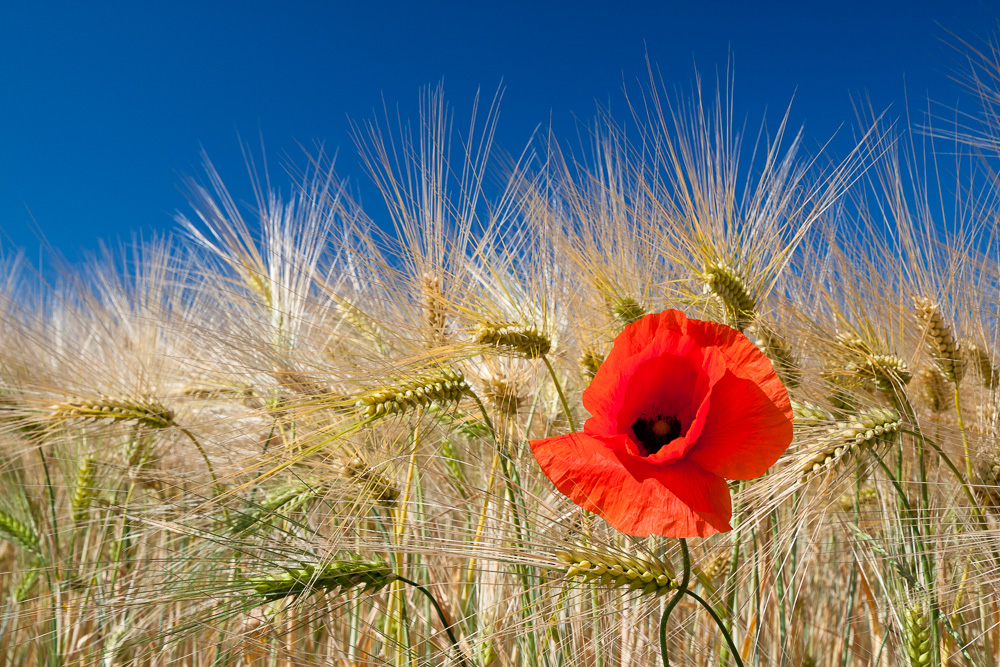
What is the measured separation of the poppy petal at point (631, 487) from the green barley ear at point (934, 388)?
1.03 m

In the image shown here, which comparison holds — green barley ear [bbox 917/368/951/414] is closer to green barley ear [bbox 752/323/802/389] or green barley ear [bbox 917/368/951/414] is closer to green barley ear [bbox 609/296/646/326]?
green barley ear [bbox 752/323/802/389]

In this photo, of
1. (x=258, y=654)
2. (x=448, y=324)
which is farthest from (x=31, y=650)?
(x=448, y=324)

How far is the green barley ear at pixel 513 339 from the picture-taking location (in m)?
1.04

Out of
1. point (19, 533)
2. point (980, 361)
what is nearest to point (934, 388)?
point (980, 361)

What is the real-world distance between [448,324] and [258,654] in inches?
30.7

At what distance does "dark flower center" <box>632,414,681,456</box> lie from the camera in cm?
69

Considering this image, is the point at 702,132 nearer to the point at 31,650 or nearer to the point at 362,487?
the point at 362,487

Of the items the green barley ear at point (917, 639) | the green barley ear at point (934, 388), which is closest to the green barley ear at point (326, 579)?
the green barley ear at point (917, 639)

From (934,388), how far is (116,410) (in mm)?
1790

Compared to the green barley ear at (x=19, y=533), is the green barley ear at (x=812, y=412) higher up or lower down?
higher up

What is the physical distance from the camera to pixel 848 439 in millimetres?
909

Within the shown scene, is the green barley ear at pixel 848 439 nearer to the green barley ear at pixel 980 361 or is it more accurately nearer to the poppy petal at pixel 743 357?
the poppy petal at pixel 743 357

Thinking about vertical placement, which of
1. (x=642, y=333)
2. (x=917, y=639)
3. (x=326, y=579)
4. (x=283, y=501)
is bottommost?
(x=917, y=639)

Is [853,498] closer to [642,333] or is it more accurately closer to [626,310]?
[626,310]
